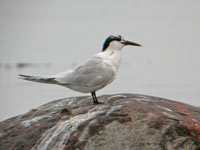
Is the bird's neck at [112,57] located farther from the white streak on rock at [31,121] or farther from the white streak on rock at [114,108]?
the white streak on rock at [31,121]

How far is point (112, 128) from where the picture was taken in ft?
15.9

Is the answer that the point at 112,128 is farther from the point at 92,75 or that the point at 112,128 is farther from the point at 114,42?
the point at 114,42

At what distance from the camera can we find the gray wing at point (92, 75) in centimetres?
606

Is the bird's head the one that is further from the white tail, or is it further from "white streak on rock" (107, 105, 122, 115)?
"white streak on rock" (107, 105, 122, 115)

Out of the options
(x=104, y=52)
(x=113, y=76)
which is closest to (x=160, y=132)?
(x=113, y=76)

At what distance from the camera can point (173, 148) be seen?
184 inches

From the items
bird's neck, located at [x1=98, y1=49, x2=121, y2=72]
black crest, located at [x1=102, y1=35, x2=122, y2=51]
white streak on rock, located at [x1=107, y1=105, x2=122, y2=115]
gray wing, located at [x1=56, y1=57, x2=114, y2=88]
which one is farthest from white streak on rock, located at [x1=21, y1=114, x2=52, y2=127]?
black crest, located at [x1=102, y1=35, x2=122, y2=51]

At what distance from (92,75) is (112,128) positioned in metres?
1.48

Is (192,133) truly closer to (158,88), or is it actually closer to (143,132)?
(143,132)

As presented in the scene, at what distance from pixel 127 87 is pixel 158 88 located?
1280 millimetres

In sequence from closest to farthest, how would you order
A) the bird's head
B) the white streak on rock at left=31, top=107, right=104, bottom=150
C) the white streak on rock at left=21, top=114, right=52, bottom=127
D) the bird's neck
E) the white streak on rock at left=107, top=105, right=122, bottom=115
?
the white streak on rock at left=31, top=107, right=104, bottom=150 → the white streak on rock at left=107, top=105, right=122, bottom=115 → the white streak on rock at left=21, top=114, right=52, bottom=127 → the bird's neck → the bird's head

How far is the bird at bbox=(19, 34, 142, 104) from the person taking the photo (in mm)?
Result: 6074

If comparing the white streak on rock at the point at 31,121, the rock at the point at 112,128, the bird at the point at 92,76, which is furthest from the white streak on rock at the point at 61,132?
the bird at the point at 92,76

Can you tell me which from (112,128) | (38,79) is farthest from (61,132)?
(38,79)
